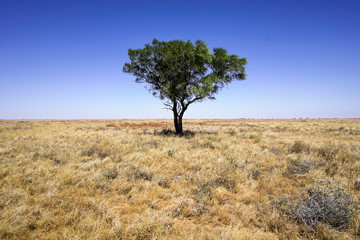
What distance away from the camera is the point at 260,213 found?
13.9 ft

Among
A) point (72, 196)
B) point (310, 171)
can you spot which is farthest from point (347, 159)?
point (72, 196)

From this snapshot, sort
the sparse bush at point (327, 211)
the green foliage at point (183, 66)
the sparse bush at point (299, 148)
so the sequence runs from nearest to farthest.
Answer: the sparse bush at point (327, 211)
the sparse bush at point (299, 148)
the green foliage at point (183, 66)

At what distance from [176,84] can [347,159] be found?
46.0ft

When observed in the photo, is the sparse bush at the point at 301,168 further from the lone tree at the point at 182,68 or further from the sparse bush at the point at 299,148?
the lone tree at the point at 182,68

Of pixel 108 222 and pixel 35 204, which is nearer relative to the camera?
pixel 108 222

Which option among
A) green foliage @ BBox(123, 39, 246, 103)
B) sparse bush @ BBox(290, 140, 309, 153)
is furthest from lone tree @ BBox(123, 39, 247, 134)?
sparse bush @ BBox(290, 140, 309, 153)

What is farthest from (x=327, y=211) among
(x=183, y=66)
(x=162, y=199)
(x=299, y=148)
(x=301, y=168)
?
(x=183, y=66)

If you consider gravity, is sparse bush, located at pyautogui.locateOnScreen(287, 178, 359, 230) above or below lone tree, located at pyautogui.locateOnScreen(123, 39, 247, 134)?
below

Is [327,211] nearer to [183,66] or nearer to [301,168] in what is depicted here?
[301,168]

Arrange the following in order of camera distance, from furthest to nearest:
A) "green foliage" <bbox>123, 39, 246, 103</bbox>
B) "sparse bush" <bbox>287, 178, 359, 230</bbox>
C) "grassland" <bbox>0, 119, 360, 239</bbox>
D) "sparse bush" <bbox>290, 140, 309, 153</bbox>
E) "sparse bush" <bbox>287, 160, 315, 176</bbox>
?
"green foliage" <bbox>123, 39, 246, 103</bbox>, "sparse bush" <bbox>290, 140, 309, 153</bbox>, "sparse bush" <bbox>287, 160, 315, 176</bbox>, "sparse bush" <bbox>287, 178, 359, 230</bbox>, "grassland" <bbox>0, 119, 360, 239</bbox>

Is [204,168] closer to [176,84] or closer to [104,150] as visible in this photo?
[104,150]

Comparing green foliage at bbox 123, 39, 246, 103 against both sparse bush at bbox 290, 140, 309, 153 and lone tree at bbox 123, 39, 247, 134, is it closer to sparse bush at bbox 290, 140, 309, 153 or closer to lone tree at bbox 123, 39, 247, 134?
lone tree at bbox 123, 39, 247, 134

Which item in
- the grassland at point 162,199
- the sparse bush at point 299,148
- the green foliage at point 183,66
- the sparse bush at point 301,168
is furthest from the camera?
the green foliage at point 183,66

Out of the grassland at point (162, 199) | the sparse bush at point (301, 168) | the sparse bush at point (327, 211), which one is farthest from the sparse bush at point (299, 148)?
the sparse bush at point (327, 211)
